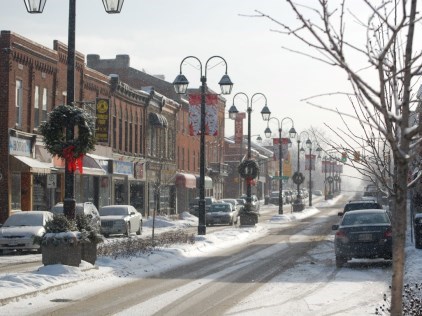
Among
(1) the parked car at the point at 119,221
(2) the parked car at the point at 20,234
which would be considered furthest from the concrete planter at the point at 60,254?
(1) the parked car at the point at 119,221

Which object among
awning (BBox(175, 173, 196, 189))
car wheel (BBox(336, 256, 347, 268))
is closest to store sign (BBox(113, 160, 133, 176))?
awning (BBox(175, 173, 196, 189))

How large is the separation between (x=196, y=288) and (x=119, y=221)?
21286mm

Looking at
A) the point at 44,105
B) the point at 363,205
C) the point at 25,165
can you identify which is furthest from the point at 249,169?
the point at 25,165

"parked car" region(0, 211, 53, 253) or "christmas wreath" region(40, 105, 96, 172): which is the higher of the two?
"christmas wreath" region(40, 105, 96, 172)

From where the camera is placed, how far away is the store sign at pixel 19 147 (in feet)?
122

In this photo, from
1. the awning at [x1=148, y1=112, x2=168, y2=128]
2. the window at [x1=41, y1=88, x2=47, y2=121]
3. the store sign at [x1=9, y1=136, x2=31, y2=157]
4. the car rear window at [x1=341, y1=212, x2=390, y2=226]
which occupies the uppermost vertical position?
the awning at [x1=148, y1=112, x2=168, y2=128]

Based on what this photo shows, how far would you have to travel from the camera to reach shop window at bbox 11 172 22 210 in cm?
3791

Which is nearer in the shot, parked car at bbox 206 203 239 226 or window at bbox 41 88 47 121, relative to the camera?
window at bbox 41 88 47 121

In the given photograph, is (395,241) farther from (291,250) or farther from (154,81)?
(154,81)

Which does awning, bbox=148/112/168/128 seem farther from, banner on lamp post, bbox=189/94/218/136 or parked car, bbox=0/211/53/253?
parked car, bbox=0/211/53/253

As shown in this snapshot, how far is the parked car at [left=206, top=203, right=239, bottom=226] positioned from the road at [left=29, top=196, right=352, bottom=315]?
80.1 feet

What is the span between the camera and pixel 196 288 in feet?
54.7

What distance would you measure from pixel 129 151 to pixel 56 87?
14.9 meters

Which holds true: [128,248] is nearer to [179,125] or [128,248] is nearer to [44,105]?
[44,105]
